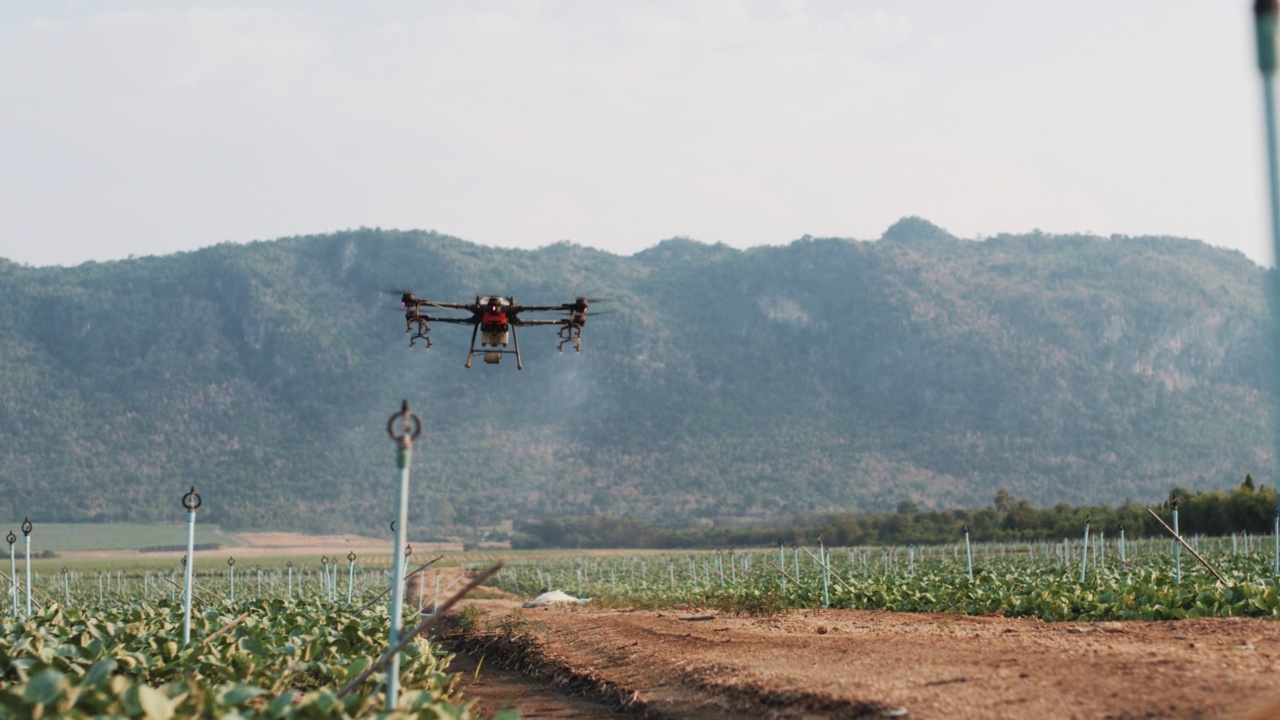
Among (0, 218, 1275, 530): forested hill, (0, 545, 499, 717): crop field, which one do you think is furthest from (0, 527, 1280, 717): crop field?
(0, 218, 1275, 530): forested hill

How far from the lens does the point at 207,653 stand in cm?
961

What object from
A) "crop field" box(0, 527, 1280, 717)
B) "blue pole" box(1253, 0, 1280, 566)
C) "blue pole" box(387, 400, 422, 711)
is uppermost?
"blue pole" box(1253, 0, 1280, 566)

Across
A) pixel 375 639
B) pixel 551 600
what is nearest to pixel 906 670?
pixel 375 639

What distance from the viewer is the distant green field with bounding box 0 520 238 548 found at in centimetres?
10762

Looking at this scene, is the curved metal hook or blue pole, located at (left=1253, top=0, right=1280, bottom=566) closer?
blue pole, located at (left=1253, top=0, right=1280, bottom=566)

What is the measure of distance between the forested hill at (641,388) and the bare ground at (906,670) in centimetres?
9210

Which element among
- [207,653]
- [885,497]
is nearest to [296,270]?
[885,497]

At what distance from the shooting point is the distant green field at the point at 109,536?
108 metres

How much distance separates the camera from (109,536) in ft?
367

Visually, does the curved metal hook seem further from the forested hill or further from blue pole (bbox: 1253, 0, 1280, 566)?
the forested hill

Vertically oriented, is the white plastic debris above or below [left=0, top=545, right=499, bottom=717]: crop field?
below

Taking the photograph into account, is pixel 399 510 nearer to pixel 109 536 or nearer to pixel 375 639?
pixel 375 639

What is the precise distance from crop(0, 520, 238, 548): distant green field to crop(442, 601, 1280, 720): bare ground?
95.3 metres

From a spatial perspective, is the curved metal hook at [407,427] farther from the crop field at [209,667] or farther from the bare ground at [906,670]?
the bare ground at [906,670]
